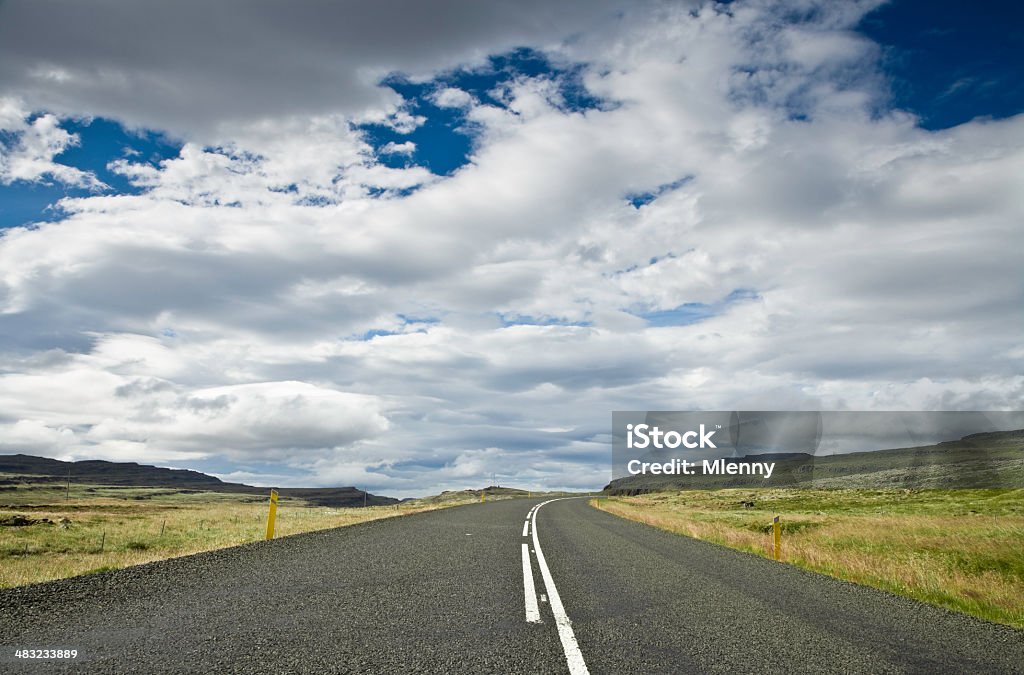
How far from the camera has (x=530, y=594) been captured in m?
8.38

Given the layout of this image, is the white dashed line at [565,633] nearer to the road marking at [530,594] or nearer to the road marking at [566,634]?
the road marking at [566,634]

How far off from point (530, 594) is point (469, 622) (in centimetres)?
198

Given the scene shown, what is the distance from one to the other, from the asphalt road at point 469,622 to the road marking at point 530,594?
0.07 metres

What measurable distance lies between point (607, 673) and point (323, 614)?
133 inches

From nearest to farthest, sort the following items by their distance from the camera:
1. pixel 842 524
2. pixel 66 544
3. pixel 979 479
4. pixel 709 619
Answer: pixel 709 619 < pixel 66 544 < pixel 842 524 < pixel 979 479

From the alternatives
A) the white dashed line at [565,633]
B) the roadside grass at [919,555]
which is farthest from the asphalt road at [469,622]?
the roadside grass at [919,555]

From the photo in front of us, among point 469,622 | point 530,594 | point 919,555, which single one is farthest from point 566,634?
point 919,555

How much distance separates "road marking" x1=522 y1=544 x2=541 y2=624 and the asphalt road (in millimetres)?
75

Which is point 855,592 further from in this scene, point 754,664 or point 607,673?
point 607,673

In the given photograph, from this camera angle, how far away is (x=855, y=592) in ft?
31.9

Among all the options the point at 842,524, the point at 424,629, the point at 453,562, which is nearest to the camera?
the point at 424,629

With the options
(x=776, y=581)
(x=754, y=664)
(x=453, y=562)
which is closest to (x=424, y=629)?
(x=754, y=664)

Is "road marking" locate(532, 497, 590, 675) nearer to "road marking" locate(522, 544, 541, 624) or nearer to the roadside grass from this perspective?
"road marking" locate(522, 544, 541, 624)

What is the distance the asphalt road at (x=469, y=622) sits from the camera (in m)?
5.18
